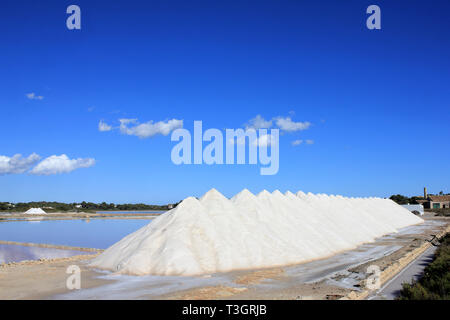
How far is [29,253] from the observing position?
22219 millimetres

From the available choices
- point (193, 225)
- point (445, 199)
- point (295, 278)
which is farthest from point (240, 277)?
point (445, 199)

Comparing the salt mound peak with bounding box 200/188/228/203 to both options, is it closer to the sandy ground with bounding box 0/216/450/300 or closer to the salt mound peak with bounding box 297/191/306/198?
the sandy ground with bounding box 0/216/450/300

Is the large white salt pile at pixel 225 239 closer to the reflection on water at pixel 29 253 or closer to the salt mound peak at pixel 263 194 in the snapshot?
the salt mound peak at pixel 263 194

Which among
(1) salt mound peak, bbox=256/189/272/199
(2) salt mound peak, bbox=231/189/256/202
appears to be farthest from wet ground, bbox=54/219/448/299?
(1) salt mound peak, bbox=256/189/272/199

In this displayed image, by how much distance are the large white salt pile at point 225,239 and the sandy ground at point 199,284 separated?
0.75 meters

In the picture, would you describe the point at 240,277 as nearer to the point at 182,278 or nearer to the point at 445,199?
the point at 182,278

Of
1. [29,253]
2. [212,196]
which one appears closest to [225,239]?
[212,196]

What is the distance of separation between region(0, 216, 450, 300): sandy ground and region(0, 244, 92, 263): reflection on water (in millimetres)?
4895

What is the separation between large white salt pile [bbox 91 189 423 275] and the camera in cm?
1402

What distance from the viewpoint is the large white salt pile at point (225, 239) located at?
14016 mm

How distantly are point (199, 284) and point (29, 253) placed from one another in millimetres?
15202

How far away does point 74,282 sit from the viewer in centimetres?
1228
